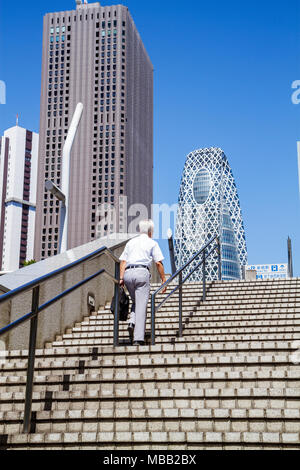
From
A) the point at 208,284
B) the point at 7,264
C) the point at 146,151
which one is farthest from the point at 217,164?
the point at 208,284

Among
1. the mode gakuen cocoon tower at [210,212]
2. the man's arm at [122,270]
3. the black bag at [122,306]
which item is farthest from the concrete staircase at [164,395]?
the mode gakuen cocoon tower at [210,212]

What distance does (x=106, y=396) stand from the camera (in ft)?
13.7

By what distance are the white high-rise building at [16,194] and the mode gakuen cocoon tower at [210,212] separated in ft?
144

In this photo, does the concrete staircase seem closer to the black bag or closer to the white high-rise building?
the black bag

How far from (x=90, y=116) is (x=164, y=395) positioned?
131518 millimetres

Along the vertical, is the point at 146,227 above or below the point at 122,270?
above

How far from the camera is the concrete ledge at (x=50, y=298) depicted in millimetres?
6160

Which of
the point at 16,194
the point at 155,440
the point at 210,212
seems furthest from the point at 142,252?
the point at 16,194

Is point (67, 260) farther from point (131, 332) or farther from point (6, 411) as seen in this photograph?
point (6, 411)

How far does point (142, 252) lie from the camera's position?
615 cm

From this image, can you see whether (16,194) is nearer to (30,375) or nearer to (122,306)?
(122,306)

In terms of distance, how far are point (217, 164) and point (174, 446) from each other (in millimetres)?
128191

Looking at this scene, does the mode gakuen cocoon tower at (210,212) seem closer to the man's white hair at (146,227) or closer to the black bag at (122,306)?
the man's white hair at (146,227)

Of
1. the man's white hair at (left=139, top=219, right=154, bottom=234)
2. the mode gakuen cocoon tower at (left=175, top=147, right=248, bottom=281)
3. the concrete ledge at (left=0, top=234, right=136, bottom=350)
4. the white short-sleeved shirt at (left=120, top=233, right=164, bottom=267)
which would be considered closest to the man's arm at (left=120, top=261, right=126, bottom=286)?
the white short-sleeved shirt at (left=120, top=233, right=164, bottom=267)
